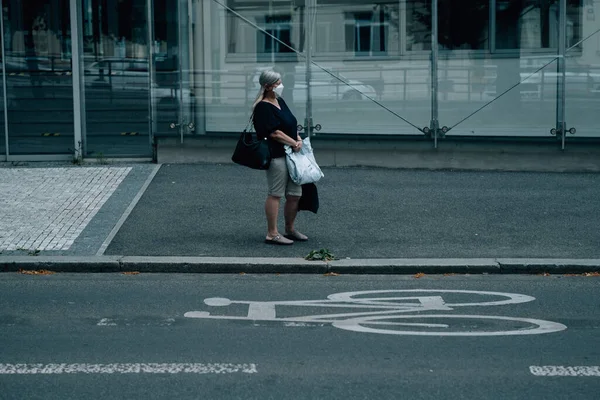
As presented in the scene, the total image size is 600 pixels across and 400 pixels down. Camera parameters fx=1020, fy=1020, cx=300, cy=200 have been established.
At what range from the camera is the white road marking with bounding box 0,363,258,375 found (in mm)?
6387

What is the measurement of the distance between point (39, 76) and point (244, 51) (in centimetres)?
318

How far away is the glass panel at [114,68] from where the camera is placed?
1562 centimetres

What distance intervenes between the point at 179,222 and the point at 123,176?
9.80 ft

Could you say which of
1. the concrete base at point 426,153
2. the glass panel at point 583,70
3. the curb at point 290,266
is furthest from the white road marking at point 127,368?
the glass panel at point 583,70

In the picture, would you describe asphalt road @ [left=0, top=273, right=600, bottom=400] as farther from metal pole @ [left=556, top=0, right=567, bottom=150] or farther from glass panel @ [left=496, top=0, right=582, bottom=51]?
glass panel @ [left=496, top=0, right=582, bottom=51]

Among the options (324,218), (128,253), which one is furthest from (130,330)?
(324,218)

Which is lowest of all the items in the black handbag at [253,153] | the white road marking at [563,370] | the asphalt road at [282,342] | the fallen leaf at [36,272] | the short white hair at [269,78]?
the white road marking at [563,370]

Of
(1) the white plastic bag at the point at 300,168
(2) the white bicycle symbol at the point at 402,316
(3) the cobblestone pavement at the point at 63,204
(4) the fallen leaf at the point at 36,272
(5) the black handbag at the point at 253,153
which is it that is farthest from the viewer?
(3) the cobblestone pavement at the point at 63,204

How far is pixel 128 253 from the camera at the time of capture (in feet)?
33.5

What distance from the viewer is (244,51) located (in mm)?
15547

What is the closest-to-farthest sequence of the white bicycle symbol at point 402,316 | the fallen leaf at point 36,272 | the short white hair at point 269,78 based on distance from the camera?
the white bicycle symbol at point 402,316 < the fallen leaf at point 36,272 < the short white hair at point 269,78

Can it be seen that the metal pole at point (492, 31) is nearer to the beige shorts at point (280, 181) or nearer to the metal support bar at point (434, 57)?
the metal support bar at point (434, 57)

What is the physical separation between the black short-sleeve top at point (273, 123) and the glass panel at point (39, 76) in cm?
615

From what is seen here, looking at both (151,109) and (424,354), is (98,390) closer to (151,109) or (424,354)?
(424,354)
